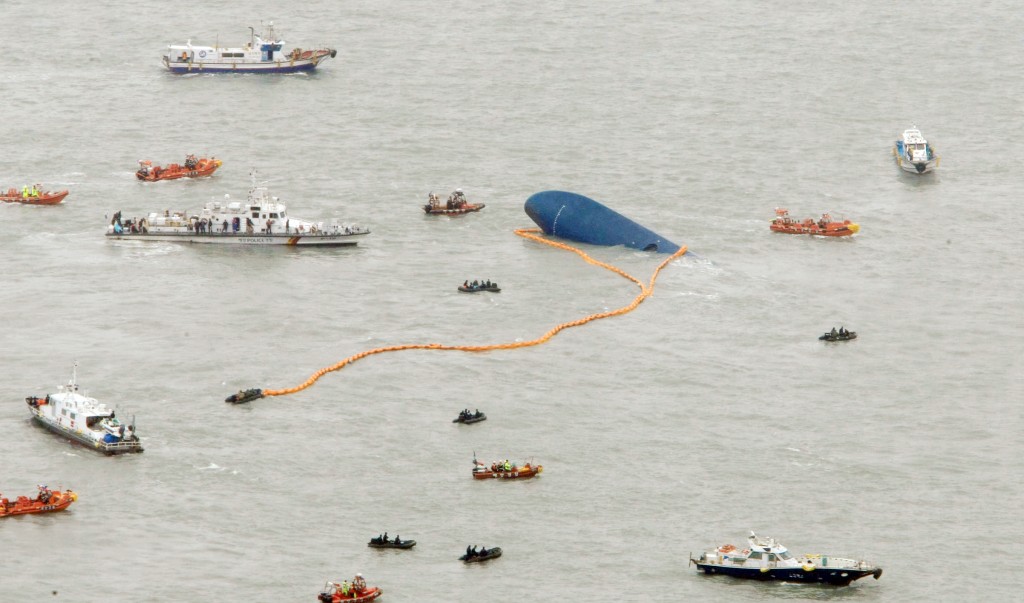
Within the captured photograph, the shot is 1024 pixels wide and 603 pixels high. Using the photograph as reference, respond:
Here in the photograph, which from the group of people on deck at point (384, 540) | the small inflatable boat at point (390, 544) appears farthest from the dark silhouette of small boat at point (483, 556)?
the group of people on deck at point (384, 540)

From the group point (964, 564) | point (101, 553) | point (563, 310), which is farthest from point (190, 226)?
point (964, 564)

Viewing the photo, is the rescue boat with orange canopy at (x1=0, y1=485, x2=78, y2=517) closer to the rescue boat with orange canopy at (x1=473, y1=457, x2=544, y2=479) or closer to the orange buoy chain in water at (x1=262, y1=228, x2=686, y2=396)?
the orange buoy chain in water at (x1=262, y1=228, x2=686, y2=396)

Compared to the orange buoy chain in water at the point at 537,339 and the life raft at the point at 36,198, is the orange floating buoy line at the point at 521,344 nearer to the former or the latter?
the orange buoy chain in water at the point at 537,339

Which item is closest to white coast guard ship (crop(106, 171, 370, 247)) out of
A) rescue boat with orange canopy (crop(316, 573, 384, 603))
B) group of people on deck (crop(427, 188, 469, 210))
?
group of people on deck (crop(427, 188, 469, 210))

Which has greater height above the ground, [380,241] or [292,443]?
[380,241]

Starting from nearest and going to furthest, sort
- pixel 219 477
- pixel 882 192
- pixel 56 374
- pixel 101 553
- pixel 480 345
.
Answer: pixel 101 553 → pixel 219 477 → pixel 56 374 → pixel 480 345 → pixel 882 192

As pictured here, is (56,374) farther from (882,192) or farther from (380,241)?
(882,192)
